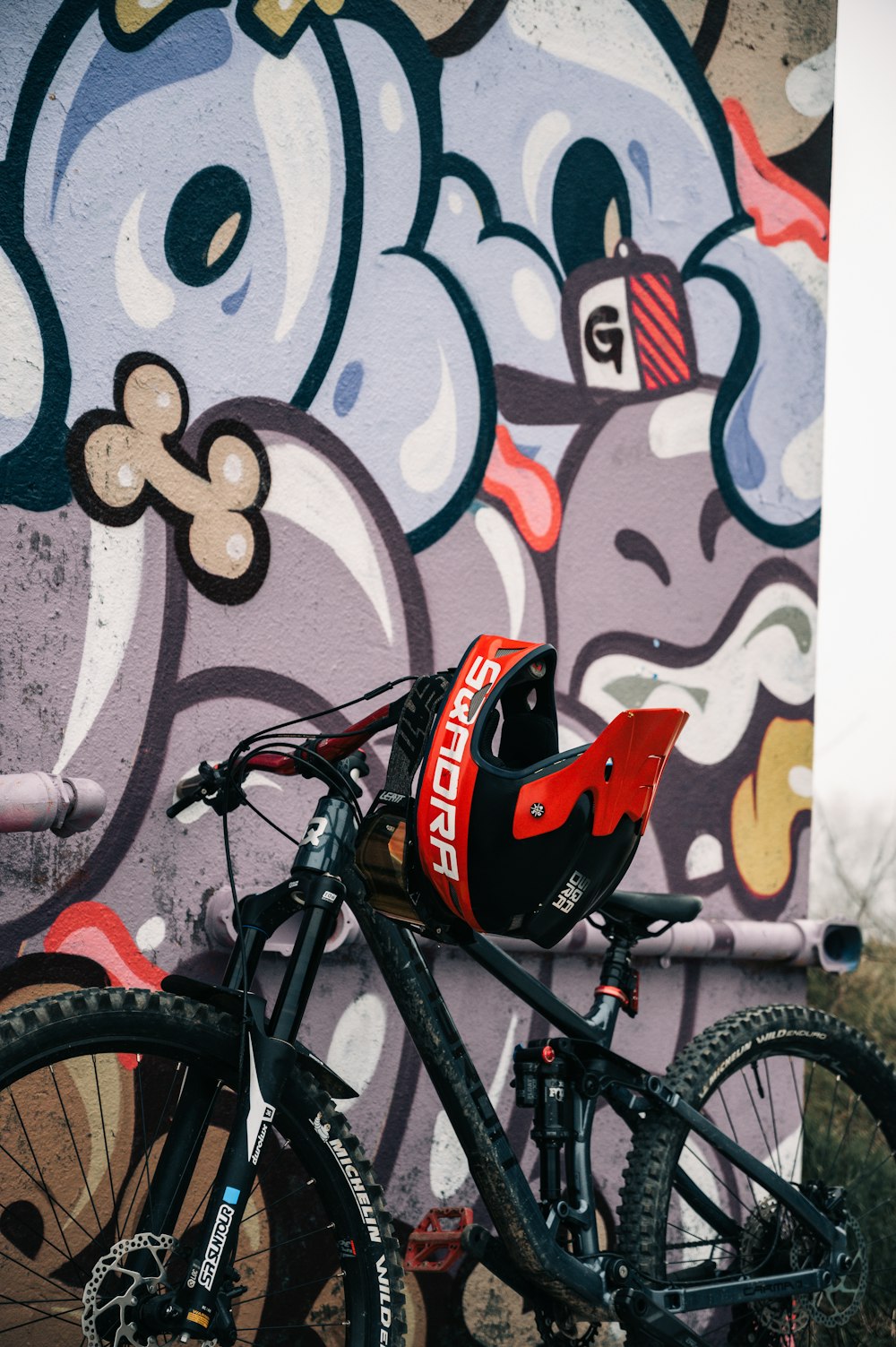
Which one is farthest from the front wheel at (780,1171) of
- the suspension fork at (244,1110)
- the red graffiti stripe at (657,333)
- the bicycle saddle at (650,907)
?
the red graffiti stripe at (657,333)

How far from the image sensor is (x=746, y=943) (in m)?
2.91

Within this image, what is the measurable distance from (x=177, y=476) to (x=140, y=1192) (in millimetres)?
1362

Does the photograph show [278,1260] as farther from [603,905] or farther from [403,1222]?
[603,905]

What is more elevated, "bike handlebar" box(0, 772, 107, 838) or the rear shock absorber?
"bike handlebar" box(0, 772, 107, 838)

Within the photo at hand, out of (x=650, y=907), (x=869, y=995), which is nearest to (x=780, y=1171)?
(x=869, y=995)

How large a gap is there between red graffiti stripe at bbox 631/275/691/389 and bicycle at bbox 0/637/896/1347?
1.37m

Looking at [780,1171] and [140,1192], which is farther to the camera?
[780,1171]

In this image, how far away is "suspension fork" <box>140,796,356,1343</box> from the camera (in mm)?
1575

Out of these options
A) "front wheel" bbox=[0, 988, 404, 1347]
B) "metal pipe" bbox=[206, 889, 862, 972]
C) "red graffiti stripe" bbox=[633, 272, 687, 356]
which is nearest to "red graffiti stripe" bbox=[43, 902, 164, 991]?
"front wheel" bbox=[0, 988, 404, 1347]

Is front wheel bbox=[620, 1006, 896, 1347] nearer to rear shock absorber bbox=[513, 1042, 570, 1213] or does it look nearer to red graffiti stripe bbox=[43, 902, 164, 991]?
rear shock absorber bbox=[513, 1042, 570, 1213]

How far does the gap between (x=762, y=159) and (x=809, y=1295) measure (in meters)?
2.71

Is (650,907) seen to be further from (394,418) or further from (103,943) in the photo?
(394,418)

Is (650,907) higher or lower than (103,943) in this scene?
higher

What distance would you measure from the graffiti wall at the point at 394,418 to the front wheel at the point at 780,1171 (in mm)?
297
